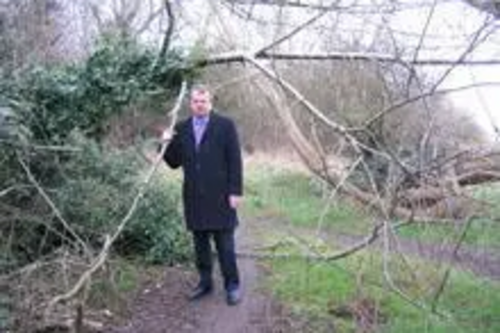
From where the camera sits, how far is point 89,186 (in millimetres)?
10805

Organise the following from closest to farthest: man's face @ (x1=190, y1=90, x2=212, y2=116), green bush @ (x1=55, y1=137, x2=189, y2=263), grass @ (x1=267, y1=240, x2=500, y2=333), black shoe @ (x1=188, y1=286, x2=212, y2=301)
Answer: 1. man's face @ (x1=190, y1=90, x2=212, y2=116)
2. grass @ (x1=267, y1=240, x2=500, y2=333)
3. black shoe @ (x1=188, y1=286, x2=212, y2=301)
4. green bush @ (x1=55, y1=137, x2=189, y2=263)

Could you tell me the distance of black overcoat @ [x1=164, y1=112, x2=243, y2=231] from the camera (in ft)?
30.0

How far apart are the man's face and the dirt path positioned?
1938 millimetres

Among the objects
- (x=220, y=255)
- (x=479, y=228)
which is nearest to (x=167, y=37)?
(x=220, y=255)

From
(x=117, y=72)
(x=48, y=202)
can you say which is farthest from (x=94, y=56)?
(x=48, y=202)

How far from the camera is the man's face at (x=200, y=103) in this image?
9070 millimetres

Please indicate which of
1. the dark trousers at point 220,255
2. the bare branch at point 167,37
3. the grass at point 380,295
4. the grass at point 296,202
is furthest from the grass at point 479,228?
the bare branch at point 167,37

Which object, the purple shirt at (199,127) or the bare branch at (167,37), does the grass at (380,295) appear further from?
the bare branch at (167,37)

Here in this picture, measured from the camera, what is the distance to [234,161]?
9164mm

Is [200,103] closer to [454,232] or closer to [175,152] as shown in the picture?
[175,152]

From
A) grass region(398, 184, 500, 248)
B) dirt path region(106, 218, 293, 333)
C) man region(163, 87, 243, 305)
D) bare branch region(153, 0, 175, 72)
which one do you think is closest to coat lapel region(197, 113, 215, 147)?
man region(163, 87, 243, 305)

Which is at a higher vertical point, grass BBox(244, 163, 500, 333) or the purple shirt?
the purple shirt

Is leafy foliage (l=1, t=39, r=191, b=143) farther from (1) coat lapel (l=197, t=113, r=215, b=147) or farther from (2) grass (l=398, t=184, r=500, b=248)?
(2) grass (l=398, t=184, r=500, b=248)

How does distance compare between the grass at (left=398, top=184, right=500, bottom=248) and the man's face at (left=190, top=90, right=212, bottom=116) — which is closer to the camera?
the man's face at (left=190, top=90, right=212, bottom=116)
